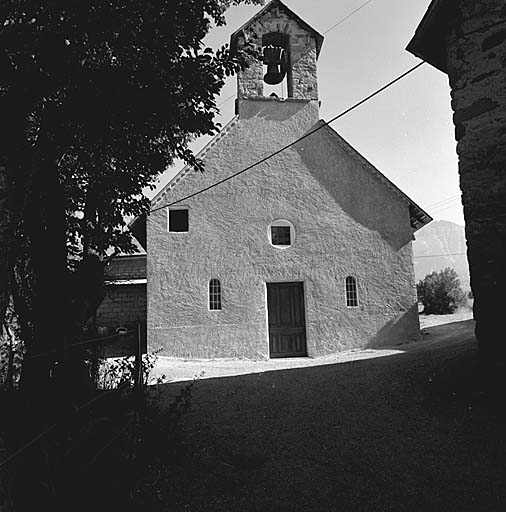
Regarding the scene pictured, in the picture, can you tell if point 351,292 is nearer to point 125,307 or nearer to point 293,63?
point 293,63

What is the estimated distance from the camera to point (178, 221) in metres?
12.8

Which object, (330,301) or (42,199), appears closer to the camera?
(42,199)

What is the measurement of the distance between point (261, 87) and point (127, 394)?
1184 centimetres

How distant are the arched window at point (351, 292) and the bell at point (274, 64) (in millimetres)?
7447

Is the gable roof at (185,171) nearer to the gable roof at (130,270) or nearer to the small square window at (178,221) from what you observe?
the small square window at (178,221)

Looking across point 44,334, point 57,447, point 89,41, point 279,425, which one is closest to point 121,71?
point 89,41

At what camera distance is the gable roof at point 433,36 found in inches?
208

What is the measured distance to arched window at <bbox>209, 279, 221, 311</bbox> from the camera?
1214 centimetres

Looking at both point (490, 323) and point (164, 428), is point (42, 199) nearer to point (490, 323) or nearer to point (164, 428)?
point (164, 428)

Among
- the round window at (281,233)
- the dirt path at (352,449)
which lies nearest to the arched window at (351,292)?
the round window at (281,233)

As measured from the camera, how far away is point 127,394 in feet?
13.7

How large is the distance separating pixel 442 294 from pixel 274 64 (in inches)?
623

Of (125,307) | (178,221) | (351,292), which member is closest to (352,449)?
(351,292)

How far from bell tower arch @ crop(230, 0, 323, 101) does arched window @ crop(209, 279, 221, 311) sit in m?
6.30
